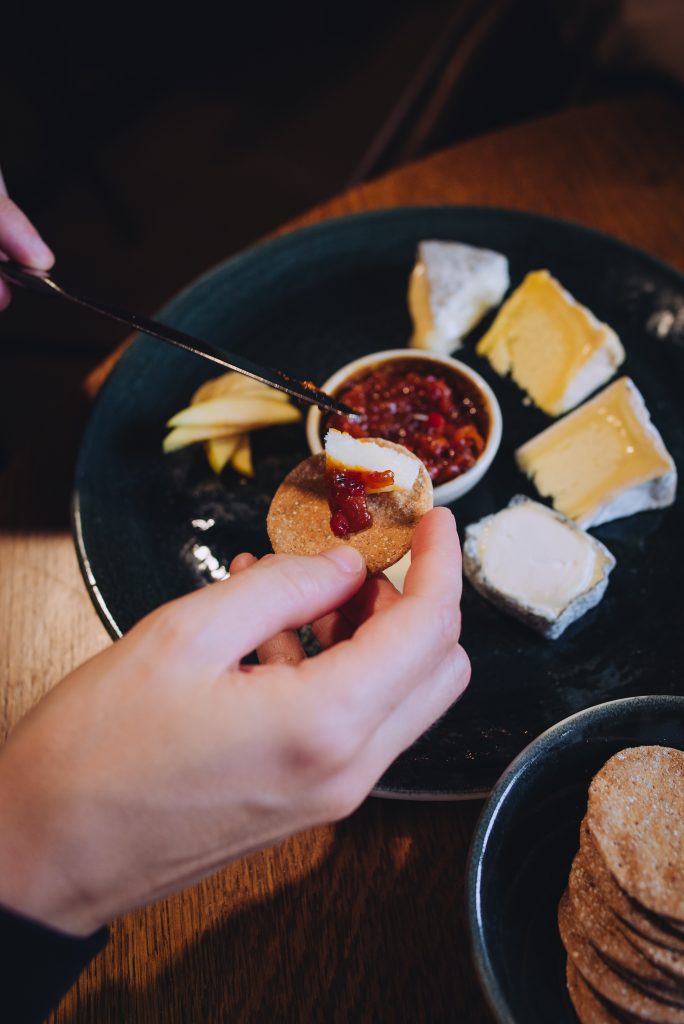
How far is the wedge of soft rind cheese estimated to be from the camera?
1552 mm

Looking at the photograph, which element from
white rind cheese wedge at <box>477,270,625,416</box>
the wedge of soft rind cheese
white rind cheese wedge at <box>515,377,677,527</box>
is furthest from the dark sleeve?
white rind cheese wedge at <box>477,270,625,416</box>

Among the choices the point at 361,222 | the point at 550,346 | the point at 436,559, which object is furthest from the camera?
the point at 361,222

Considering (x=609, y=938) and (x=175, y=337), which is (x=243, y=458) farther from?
(x=609, y=938)

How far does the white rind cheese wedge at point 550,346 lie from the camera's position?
6.39 ft

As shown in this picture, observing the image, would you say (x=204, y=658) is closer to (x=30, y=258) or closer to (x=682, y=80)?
(x=30, y=258)

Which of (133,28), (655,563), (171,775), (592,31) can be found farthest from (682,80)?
(133,28)

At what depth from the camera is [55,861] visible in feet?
2.84

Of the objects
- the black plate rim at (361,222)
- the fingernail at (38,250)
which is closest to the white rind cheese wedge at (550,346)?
the black plate rim at (361,222)

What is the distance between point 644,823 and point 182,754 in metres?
0.64

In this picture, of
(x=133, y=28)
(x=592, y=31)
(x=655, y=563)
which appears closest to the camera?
(x=655, y=563)

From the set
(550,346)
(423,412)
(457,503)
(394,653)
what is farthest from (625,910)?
(550,346)

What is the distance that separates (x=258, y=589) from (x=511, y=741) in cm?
70

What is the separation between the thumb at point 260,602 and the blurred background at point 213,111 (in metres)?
2.09

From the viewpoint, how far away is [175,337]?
1.68 m
